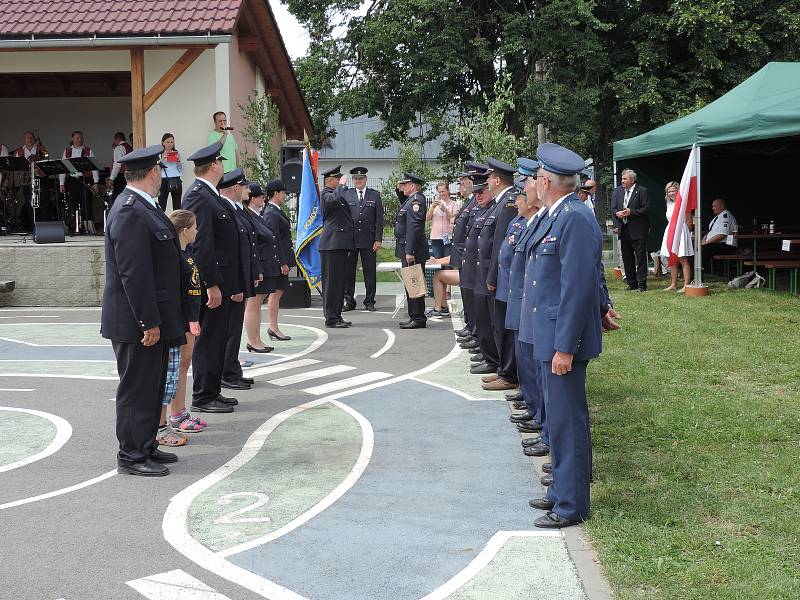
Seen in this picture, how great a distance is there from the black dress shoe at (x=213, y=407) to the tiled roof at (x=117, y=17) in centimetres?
1036

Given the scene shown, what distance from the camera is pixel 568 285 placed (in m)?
5.29

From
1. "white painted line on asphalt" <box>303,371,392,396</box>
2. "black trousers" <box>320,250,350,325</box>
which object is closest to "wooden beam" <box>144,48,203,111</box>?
"black trousers" <box>320,250,350,325</box>

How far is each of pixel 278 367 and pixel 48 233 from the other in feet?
27.8

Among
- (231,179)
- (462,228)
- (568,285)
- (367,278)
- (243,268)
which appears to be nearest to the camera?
(568,285)

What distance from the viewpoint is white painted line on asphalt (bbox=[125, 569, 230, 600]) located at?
14.9 ft

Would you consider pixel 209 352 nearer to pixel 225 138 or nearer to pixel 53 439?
pixel 53 439

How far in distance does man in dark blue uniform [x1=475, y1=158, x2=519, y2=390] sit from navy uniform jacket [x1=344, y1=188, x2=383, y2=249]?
6.43 metres

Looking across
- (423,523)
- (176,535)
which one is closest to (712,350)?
(423,523)

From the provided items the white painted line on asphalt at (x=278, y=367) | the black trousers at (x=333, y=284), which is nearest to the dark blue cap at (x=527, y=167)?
the white painted line on asphalt at (x=278, y=367)

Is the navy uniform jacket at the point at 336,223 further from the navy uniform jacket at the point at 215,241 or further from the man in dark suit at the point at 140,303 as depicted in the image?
the man in dark suit at the point at 140,303

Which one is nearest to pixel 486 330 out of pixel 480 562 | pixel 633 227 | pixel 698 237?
pixel 480 562

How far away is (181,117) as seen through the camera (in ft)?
60.9

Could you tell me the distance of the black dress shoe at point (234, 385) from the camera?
9.76 meters

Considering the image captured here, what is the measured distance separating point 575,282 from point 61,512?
11.2 ft
